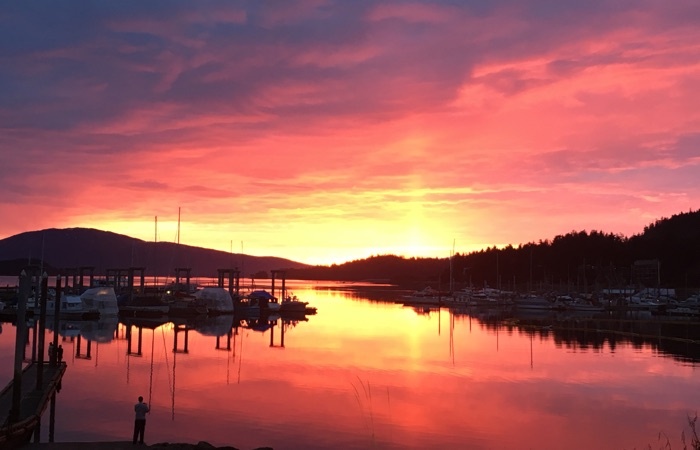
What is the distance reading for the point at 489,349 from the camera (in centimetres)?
6291

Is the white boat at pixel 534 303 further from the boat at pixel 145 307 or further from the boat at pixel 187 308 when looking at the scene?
the boat at pixel 145 307

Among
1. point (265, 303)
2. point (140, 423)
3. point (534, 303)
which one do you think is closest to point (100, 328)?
point (265, 303)

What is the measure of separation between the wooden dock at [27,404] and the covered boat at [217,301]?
60239 mm

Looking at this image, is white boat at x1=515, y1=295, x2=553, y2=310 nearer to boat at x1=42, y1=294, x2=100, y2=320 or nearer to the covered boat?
the covered boat

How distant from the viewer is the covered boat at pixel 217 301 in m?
102

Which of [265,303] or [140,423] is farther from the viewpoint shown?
[265,303]

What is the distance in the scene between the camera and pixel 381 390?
40.5 m

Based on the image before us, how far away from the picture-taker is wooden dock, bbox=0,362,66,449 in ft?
76.6

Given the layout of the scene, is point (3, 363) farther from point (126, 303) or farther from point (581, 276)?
point (581, 276)

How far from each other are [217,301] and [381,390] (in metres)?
65.6

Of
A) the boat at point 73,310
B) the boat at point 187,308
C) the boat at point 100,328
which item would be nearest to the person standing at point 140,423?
the boat at point 100,328

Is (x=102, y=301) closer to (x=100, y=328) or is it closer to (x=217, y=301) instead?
(x=100, y=328)

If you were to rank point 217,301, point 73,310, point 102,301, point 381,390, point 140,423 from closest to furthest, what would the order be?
point 140,423 < point 381,390 < point 73,310 < point 102,301 < point 217,301

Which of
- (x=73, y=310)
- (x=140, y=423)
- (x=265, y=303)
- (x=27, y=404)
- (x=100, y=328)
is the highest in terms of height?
(x=265, y=303)
